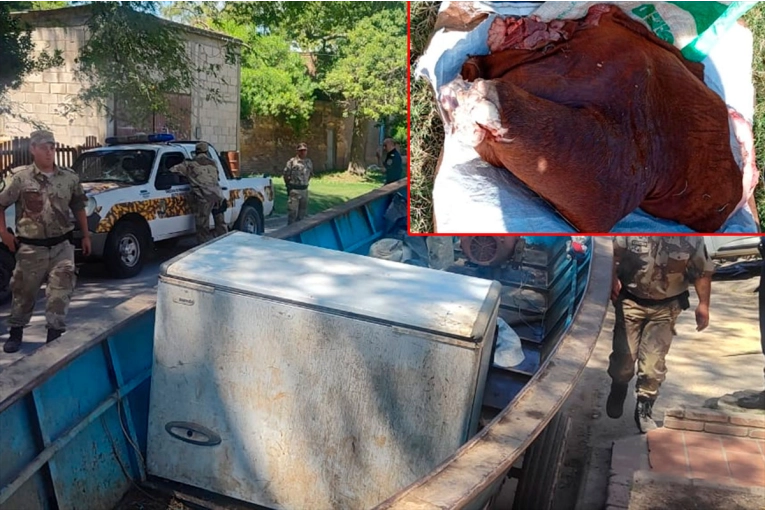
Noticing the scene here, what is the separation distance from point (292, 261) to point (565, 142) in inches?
52.1

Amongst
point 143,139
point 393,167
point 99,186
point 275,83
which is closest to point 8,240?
point 99,186

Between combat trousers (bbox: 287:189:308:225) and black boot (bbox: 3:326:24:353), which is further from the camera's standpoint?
combat trousers (bbox: 287:189:308:225)

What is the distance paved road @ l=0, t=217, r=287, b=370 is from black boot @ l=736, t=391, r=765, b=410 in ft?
16.2

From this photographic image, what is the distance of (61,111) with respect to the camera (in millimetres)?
15297

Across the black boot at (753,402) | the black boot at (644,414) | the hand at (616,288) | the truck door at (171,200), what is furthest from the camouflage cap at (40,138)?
the black boot at (753,402)

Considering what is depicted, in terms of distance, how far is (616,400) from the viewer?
5.63 metres

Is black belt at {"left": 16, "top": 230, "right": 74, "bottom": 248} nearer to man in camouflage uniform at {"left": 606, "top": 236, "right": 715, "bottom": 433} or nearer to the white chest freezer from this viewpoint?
the white chest freezer

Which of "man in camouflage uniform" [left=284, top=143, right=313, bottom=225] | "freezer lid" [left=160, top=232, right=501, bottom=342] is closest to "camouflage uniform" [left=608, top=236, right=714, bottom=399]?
"freezer lid" [left=160, top=232, right=501, bottom=342]

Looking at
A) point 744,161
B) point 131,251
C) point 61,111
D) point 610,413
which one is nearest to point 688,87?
point 744,161

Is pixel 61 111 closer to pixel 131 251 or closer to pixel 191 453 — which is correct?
pixel 131 251

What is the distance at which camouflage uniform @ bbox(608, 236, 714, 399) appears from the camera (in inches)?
202

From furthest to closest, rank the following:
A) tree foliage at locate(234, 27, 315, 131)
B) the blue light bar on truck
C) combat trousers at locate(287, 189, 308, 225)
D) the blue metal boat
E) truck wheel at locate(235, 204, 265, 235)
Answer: tree foliage at locate(234, 27, 315, 131) → combat trousers at locate(287, 189, 308, 225) → truck wheel at locate(235, 204, 265, 235) → the blue light bar on truck → the blue metal boat

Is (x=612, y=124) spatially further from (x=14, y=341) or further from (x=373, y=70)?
(x=373, y=70)

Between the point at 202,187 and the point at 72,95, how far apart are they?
651 cm
